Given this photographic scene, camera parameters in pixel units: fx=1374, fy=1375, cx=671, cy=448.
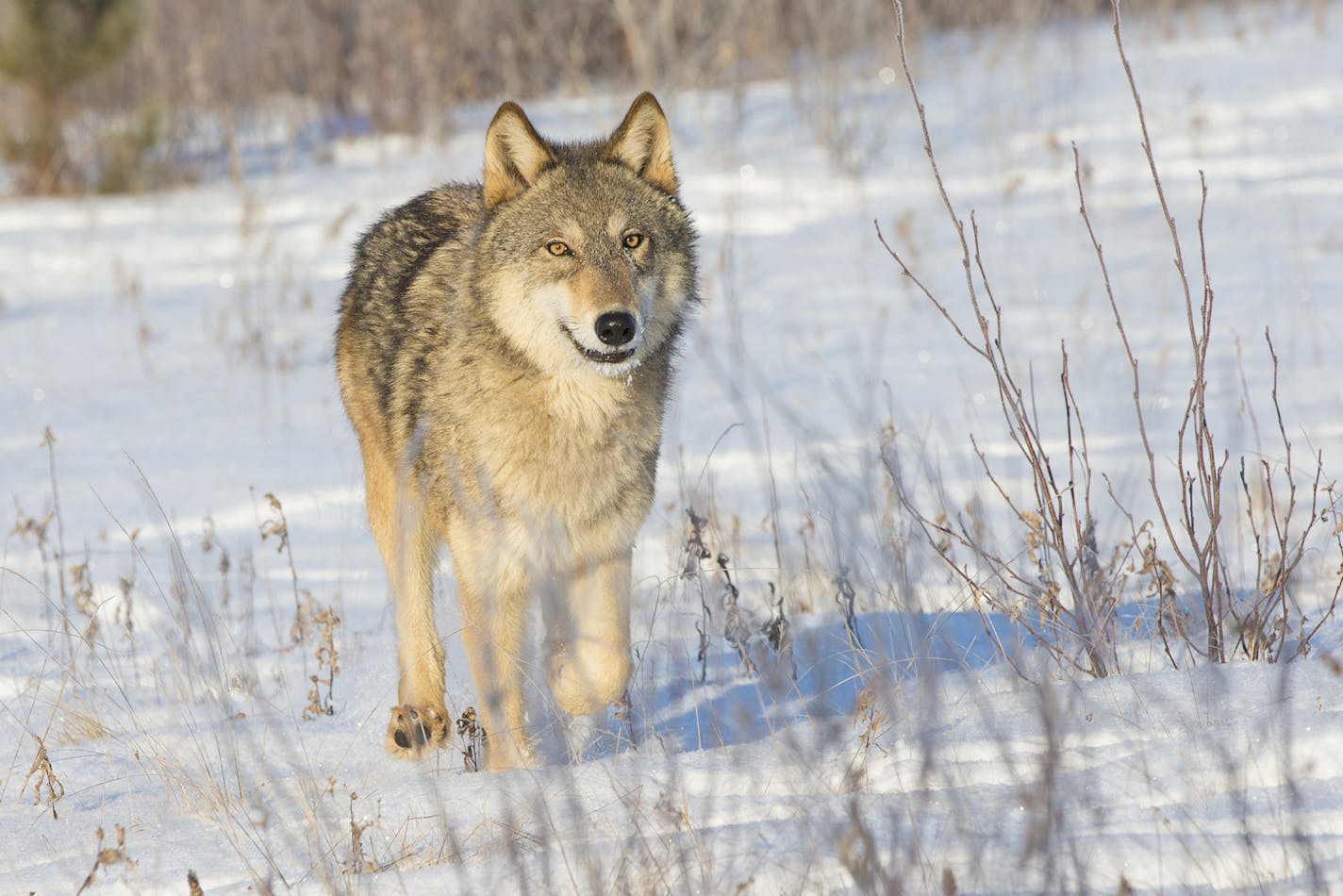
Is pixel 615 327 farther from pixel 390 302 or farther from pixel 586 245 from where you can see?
pixel 390 302

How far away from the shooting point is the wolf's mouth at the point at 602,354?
389 cm

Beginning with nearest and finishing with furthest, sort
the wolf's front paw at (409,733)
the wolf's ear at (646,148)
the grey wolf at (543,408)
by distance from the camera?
the wolf's front paw at (409,733)
the grey wolf at (543,408)
the wolf's ear at (646,148)

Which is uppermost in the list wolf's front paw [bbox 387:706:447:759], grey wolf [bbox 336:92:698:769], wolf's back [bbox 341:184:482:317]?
wolf's back [bbox 341:184:482:317]

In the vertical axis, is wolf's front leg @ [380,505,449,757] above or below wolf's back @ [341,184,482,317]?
below

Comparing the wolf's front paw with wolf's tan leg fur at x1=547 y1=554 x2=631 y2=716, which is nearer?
the wolf's front paw

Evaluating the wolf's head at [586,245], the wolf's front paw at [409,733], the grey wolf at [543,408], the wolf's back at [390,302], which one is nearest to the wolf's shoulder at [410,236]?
the wolf's back at [390,302]

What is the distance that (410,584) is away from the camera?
4586 millimetres

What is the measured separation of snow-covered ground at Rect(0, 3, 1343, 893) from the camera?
8.77ft

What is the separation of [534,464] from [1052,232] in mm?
7016

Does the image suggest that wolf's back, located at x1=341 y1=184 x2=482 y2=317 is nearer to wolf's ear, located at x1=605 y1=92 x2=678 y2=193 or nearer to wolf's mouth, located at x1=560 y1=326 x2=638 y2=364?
wolf's ear, located at x1=605 y1=92 x2=678 y2=193

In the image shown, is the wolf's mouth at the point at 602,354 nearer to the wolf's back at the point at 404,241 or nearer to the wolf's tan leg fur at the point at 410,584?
the wolf's tan leg fur at the point at 410,584

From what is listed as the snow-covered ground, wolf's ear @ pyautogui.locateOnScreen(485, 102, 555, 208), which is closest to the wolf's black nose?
the snow-covered ground

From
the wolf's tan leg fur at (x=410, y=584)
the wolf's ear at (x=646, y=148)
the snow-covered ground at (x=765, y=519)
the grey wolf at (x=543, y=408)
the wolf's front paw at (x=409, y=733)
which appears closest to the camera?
the snow-covered ground at (x=765, y=519)

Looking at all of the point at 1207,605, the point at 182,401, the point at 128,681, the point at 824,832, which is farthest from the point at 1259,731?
the point at 182,401
